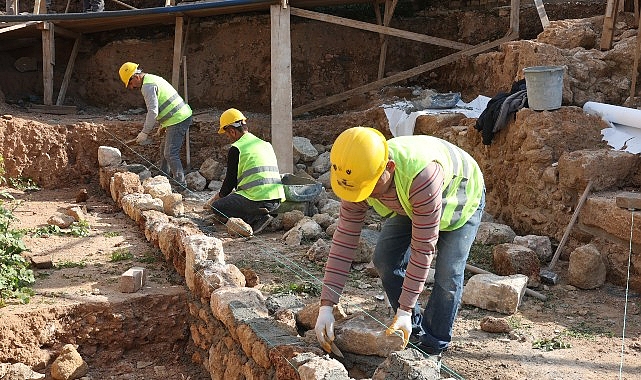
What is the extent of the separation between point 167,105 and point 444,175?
5.89 meters

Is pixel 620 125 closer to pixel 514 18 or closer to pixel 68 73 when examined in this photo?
pixel 514 18

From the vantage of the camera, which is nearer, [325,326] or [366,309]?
[325,326]

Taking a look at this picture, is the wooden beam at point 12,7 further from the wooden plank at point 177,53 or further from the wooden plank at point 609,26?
the wooden plank at point 609,26

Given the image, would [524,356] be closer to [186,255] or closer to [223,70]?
[186,255]

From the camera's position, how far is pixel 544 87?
6.74 metres

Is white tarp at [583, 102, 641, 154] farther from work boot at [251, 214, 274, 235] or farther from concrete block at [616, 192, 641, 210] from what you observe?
work boot at [251, 214, 274, 235]

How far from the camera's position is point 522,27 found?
11.1m

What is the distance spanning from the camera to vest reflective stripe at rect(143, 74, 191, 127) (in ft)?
29.0

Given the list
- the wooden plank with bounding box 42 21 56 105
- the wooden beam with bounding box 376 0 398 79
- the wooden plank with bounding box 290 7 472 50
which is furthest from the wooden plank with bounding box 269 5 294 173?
the wooden plank with bounding box 42 21 56 105

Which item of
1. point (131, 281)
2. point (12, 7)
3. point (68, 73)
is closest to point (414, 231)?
point (131, 281)

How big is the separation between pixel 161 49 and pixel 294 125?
340 cm

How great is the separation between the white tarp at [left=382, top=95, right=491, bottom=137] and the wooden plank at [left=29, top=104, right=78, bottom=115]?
5155 millimetres

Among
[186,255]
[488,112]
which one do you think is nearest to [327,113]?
[488,112]


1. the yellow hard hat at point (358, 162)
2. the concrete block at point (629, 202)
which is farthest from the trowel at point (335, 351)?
the concrete block at point (629, 202)
